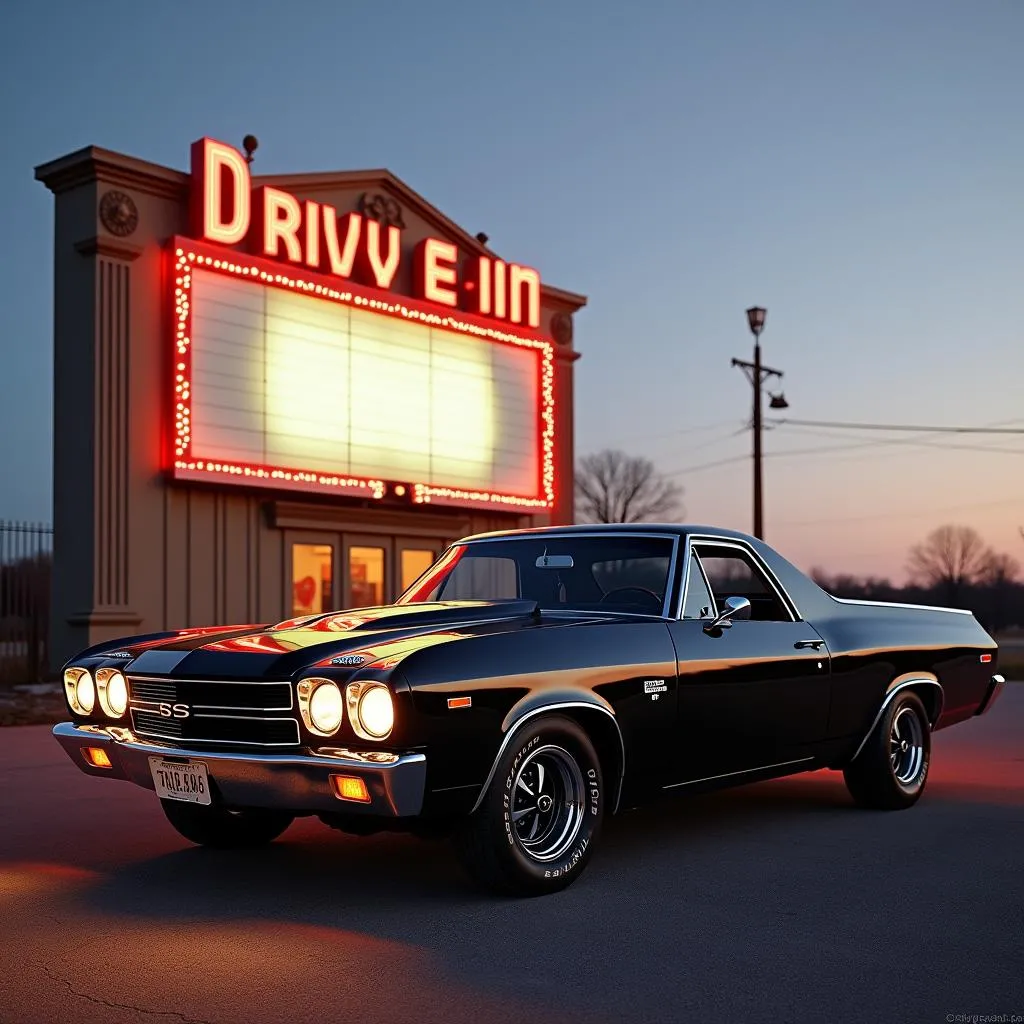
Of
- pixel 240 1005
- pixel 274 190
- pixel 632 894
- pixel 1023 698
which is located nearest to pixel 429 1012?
pixel 240 1005

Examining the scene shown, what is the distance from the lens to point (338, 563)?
72.9 feet

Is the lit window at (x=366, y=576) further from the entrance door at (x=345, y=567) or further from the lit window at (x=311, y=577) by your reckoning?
the lit window at (x=311, y=577)

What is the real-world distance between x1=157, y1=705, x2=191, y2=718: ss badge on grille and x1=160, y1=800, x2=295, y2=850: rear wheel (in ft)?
3.24

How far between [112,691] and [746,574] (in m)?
3.70

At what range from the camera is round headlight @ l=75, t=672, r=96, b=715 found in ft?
20.1

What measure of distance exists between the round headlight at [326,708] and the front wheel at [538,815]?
672mm

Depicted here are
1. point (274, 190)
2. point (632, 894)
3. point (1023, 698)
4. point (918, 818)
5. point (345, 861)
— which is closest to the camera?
point (632, 894)

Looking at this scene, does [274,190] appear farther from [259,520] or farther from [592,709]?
[592,709]

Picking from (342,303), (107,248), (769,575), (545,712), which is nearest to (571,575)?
(769,575)

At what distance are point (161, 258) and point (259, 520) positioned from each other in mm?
4297

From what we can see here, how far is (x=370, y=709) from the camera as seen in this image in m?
5.02

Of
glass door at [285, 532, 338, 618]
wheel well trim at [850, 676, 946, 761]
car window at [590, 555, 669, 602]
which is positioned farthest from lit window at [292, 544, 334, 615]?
car window at [590, 555, 669, 602]

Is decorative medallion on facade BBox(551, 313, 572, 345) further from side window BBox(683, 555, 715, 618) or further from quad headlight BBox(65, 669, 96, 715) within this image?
quad headlight BBox(65, 669, 96, 715)

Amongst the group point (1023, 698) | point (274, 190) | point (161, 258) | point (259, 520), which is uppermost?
point (274, 190)
